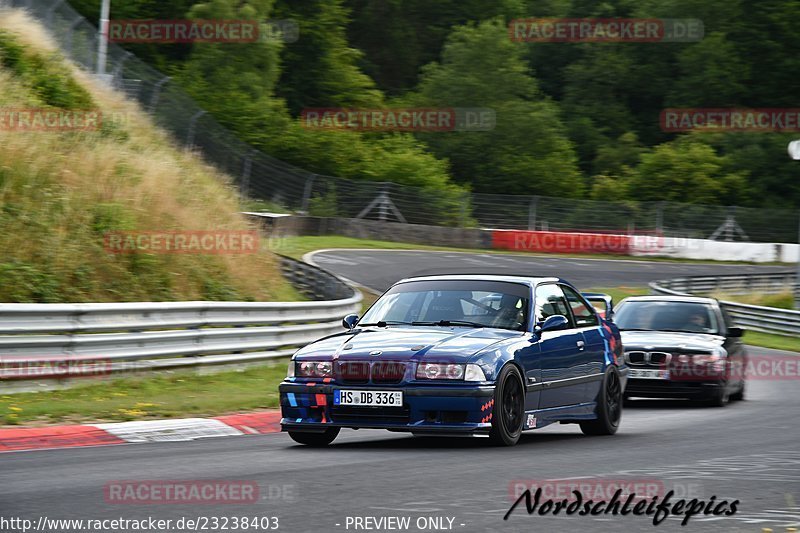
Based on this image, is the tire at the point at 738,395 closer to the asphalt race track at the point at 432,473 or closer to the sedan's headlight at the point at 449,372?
the asphalt race track at the point at 432,473

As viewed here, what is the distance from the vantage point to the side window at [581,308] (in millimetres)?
12336

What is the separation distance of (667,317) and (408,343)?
8.53 m

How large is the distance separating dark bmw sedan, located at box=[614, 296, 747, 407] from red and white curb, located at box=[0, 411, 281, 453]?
552 centimetres

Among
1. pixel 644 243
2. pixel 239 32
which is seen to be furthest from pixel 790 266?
pixel 239 32

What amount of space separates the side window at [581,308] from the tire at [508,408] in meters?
2.08

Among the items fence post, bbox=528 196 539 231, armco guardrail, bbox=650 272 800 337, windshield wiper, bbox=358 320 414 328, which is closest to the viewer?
windshield wiper, bbox=358 320 414 328

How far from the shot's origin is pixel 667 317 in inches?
699

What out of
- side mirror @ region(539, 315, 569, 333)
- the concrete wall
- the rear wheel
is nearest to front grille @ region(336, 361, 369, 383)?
side mirror @ region(539, 315, 569, 333)

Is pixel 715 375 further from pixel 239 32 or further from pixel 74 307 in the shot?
pixel 239 32

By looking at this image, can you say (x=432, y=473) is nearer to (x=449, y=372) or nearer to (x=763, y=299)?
(x=449, y=372)

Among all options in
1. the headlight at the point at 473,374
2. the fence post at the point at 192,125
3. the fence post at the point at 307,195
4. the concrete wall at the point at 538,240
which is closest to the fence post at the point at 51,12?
the fence post at the point at 192,125

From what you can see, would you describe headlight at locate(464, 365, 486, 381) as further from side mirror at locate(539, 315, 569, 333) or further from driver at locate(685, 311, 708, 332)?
driver at locate(685, 311, 708, 332)

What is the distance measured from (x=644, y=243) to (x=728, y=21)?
42663 mm

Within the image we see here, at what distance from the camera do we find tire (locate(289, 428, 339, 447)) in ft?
34.3
